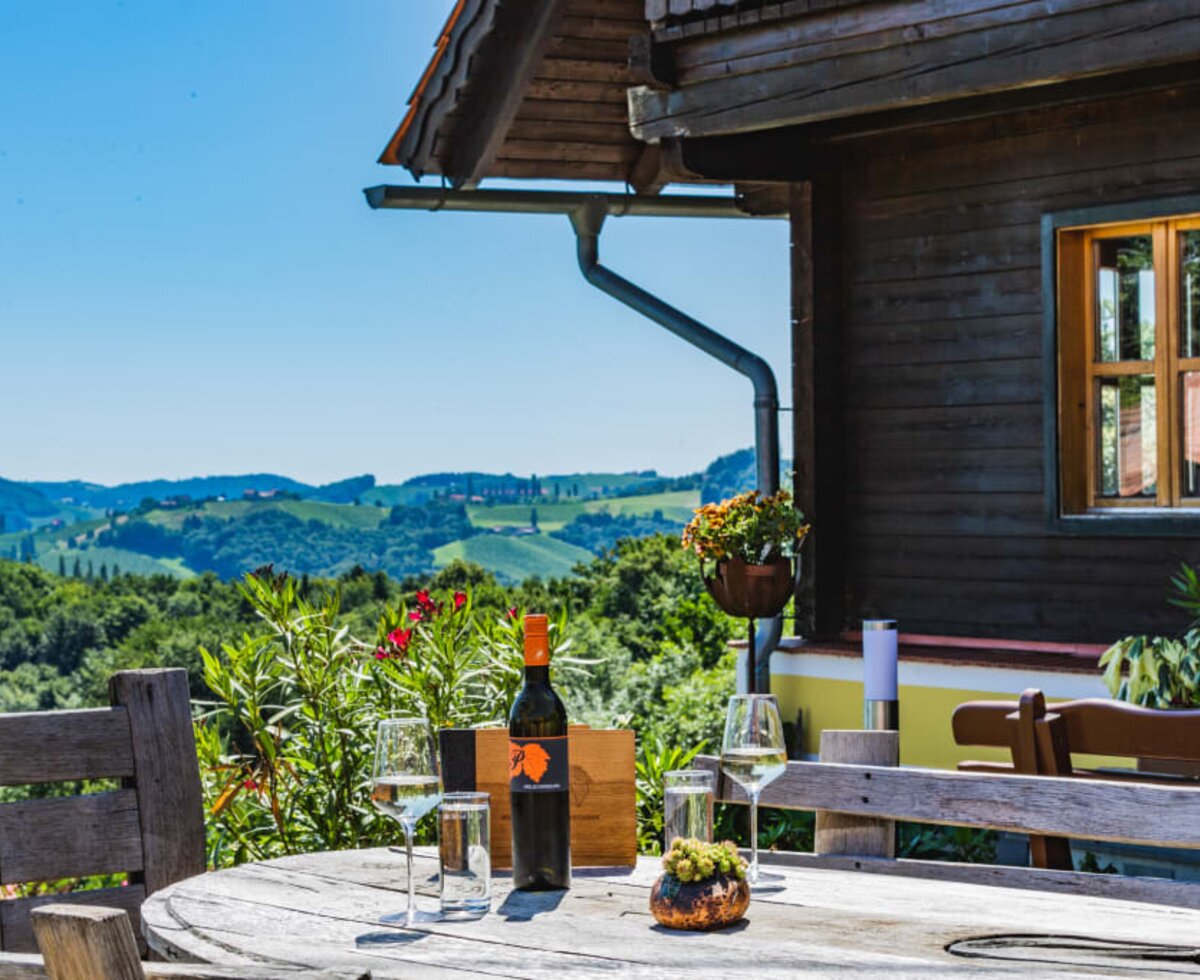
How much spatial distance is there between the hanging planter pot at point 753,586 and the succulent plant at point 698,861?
5018 millimetres

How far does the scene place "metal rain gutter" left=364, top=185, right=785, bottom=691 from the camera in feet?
27.7

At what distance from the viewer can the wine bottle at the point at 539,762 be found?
2717mm

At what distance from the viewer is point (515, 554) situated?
109 ft

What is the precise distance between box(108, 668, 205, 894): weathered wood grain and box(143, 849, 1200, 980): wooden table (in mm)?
512

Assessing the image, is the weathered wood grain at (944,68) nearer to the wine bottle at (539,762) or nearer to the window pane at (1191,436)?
the window pane at (1191,436)

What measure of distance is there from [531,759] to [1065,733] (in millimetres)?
1439

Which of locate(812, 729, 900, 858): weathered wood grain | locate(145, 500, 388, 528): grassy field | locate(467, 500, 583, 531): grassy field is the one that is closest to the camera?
locate(812, 729, 900, 858): weathered wood grain

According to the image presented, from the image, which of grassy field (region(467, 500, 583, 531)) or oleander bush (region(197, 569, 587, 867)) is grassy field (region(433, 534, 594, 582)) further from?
oleander bush (region(197, 569, 587, 867))

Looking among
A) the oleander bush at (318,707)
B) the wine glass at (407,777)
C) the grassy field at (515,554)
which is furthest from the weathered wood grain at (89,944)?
the grassy field at (515,554)

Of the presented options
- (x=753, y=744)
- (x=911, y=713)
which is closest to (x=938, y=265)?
(x=911, y=713)

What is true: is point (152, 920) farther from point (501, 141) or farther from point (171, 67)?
point (171, 67)

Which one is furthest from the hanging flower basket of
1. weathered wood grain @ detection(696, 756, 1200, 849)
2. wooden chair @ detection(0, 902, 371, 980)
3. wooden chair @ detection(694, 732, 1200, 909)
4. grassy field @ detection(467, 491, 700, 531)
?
grassy field @ detection(467, 491, 700, 531)

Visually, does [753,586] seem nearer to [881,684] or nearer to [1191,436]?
[1191,436]

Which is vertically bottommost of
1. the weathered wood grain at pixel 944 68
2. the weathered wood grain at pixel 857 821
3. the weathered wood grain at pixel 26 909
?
the weathered wood grain at pixel 26 909
